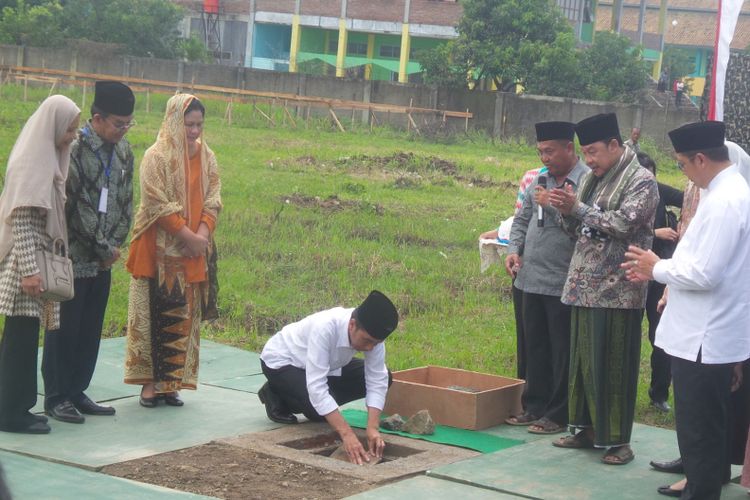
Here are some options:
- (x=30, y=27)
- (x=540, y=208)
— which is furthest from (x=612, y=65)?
(x=540, y=208)

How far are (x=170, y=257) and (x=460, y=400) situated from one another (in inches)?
74.5

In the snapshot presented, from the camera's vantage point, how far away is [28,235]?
5621mm

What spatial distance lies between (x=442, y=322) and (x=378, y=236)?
4042mm

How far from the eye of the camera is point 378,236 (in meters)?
13.6

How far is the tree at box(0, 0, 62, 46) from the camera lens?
37.8m

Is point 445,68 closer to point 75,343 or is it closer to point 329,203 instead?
point 329,203

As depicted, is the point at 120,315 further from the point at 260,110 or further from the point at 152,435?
the point at 260,110

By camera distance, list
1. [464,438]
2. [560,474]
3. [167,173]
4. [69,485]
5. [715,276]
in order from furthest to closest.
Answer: [167,173] → [464,438] → [560,474] → [69,485] → [715,276]

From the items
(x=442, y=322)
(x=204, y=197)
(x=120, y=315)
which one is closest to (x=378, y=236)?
(x=442, y=322)

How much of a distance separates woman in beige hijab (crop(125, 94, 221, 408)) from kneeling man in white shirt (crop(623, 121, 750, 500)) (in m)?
2.79

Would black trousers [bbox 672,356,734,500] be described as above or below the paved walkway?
above

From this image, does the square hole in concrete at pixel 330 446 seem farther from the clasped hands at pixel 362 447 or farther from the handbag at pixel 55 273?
the handbag at pixel 55 273

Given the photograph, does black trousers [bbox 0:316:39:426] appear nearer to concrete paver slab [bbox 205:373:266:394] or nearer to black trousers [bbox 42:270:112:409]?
black trousers [bbox 42:270:112:409]

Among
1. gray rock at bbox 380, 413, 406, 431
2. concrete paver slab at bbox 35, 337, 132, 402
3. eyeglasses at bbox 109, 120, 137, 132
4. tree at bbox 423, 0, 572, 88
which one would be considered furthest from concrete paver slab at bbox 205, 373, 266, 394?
tree at bbox 423, 0, 572, 88
